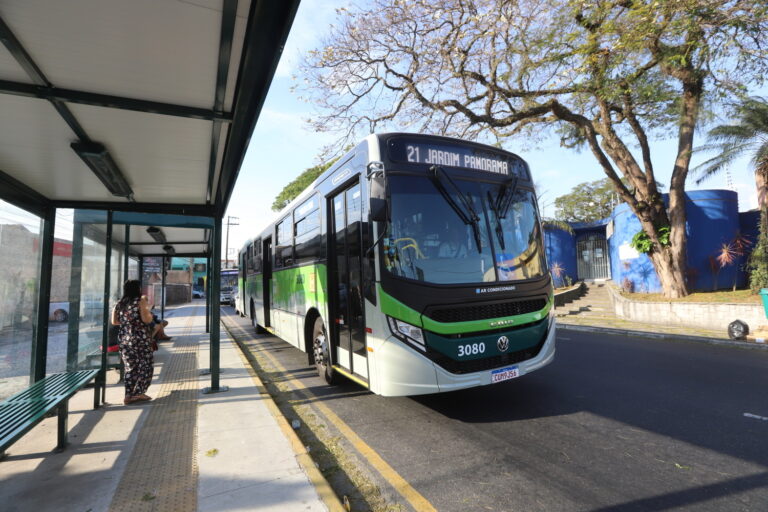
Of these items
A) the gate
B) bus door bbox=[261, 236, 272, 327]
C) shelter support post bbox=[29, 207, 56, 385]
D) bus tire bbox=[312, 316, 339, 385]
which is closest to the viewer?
shelter support post bbox=[29, 207, 56, 385]

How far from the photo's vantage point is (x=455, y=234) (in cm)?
454

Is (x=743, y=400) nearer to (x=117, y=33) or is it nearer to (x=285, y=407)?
(x=285, y=407)

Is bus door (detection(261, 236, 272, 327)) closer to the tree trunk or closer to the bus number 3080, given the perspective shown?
the bus number 3080

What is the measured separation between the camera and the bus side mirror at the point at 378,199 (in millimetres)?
4137

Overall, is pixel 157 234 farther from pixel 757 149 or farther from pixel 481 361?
pixel 757 149

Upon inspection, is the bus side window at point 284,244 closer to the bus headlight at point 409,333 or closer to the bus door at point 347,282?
the bus door at point 347,282

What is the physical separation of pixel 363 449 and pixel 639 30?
11.7 metres

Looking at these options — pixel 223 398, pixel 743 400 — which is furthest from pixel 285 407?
pixel 743 400

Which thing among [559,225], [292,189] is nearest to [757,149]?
[559,225]

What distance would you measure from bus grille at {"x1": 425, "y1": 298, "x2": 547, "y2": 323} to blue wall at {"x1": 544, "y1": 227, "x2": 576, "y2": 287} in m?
21.4

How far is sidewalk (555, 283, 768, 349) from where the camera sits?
1052cm

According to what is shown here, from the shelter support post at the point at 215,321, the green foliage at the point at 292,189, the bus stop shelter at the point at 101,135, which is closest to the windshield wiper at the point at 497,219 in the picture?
the bus stop shelter at the point at 101,135

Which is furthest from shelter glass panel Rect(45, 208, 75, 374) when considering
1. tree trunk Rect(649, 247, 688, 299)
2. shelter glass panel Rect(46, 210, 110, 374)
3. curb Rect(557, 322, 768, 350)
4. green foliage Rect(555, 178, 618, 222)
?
green foliage Rect(555, 178, 618, 222)

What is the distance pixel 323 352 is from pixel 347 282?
182 centimetres
